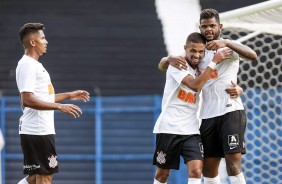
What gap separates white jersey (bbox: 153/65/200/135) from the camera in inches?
270

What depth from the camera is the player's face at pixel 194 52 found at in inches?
263

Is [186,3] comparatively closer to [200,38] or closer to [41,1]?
[41,1]

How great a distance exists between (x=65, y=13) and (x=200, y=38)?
7.24m

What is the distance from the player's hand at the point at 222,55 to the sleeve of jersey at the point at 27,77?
4.98 feet

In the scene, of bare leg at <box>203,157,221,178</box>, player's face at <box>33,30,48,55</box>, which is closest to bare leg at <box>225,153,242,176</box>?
bare leg at <box>203,157,221,178</box>

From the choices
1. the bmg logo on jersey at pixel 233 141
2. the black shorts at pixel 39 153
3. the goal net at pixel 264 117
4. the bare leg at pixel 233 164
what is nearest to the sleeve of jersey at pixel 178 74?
the bmg logo on jersey at pixel 233 141

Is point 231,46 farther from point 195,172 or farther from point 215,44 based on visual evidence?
point 195,172

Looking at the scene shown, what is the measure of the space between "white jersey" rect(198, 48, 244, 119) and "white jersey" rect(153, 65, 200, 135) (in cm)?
12

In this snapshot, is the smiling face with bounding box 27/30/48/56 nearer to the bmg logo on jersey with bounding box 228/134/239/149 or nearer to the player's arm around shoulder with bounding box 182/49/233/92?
the player's arm around shoulder with bounding box 182/49/233/92

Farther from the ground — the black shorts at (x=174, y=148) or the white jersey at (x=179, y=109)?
the white jersey at (x=179, y=109)

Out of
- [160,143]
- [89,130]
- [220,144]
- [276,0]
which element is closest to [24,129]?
[160,143]

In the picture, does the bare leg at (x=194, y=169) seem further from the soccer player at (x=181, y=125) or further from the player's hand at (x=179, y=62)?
the player's hand at (x=179, y=62)

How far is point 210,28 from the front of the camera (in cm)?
A: 675

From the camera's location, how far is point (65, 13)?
13.7 meters
